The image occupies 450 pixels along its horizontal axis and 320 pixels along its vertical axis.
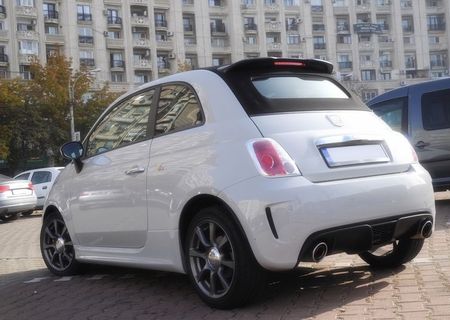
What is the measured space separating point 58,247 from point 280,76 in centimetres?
308

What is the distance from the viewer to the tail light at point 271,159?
12.8ft

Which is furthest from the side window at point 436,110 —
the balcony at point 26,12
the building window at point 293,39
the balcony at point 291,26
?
the balcony at point 291,26

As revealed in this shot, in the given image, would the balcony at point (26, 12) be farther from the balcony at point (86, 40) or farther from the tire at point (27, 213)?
the tire at point (27, 213)

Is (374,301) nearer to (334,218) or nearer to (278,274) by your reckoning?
(334,218)

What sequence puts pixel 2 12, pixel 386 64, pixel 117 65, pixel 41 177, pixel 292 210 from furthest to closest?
pixel 386 64, pixel 117 65, pixel 2 12, pixel 41 177, pixel 292 210

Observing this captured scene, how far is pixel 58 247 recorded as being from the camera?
611 centimetres

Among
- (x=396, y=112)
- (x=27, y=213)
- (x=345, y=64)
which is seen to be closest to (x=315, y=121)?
(x=396, y=112)

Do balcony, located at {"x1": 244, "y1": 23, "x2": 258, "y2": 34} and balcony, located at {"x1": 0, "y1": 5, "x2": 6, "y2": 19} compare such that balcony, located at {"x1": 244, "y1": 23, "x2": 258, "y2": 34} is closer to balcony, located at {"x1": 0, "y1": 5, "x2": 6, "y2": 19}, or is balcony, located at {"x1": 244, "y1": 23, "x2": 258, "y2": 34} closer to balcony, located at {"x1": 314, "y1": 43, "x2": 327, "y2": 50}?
balcony, located at {"x1": 314, "y1": 43, "x2": 327, "y2": 50}

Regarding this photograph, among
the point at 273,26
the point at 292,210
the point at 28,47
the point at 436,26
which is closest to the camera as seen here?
the point at 292,210

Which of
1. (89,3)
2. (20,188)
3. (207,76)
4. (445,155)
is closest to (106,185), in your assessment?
(207,76)

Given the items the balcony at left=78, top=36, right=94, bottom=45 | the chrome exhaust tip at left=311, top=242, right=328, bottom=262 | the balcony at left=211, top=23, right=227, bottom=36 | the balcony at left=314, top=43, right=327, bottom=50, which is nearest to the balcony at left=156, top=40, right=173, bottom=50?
the balcony at left=211, top=23, right=227, bottom=36

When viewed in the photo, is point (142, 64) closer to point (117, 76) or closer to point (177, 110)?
point (117, 76)

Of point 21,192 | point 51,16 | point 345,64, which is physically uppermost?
point 51,16

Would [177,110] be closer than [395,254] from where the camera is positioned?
Yes
